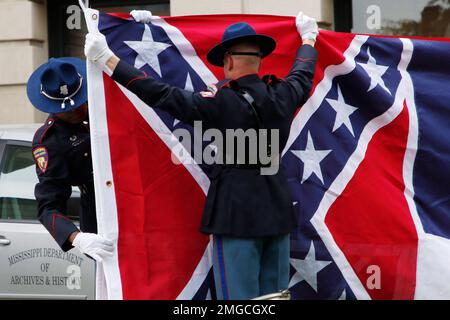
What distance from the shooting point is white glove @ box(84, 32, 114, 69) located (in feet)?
14.1

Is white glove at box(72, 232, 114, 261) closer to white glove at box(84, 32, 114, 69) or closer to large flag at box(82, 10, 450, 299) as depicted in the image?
large flag at box(82, 10, 450, 299)

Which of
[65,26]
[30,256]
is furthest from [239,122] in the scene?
[65,26]

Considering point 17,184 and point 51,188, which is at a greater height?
A: point 51,188

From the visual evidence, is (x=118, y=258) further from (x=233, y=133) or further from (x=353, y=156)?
(x=353, y=156)

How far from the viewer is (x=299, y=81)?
14.7 feet

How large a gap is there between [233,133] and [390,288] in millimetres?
1401

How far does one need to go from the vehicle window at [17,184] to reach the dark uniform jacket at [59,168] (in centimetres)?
172

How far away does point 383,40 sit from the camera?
16.8ft

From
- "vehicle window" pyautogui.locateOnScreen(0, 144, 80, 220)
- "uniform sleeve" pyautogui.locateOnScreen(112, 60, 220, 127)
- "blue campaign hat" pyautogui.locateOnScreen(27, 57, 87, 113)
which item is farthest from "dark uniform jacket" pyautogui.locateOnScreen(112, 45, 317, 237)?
"vehicle window" pyautogui.locateOnScreen(0, 144, 80, 220)

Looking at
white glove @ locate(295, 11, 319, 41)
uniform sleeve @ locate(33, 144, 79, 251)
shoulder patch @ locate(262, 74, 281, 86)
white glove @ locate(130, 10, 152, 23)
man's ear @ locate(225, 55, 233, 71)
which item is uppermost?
white glove @ locate(130, 10, 152, 23)

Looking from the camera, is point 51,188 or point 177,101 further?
point 51,188

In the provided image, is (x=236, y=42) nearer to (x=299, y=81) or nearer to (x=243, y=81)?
(x=243, y=81)

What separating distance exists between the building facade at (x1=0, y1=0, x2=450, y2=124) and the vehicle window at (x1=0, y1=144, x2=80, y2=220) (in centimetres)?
362

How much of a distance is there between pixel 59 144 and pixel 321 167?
1.41 m
